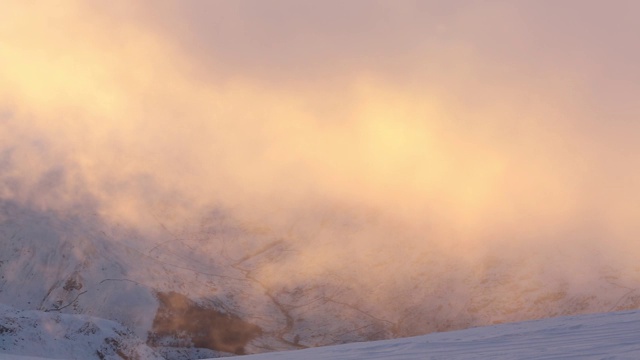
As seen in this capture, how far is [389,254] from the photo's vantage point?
16188 cm

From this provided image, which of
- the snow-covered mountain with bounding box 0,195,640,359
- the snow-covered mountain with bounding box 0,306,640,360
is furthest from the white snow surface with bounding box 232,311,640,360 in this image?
the snow-covered mountain with bounding box 0,195,640,359

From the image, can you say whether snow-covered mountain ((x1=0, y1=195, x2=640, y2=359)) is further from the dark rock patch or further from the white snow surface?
the white snow surface

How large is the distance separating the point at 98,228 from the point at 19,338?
115809 mm

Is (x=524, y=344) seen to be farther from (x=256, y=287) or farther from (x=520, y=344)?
(x=256, y=287)

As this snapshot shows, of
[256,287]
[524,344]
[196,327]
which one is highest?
[256,287]

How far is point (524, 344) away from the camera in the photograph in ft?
49.4

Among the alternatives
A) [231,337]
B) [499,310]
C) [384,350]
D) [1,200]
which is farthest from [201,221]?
[384,350]

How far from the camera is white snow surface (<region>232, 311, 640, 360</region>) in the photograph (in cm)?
1363

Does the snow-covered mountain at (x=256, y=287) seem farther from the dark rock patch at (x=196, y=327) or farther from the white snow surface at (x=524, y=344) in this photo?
the white snow surface at (x=524, y=344)

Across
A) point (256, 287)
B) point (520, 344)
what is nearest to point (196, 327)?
point (256, 287)

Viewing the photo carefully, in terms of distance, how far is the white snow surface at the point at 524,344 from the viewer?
13.6 metres

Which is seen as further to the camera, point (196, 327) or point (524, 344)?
point (196, 327)

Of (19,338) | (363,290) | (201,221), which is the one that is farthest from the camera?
(201,221)

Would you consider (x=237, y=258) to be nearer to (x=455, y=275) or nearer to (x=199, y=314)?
(x=199, y=314)
